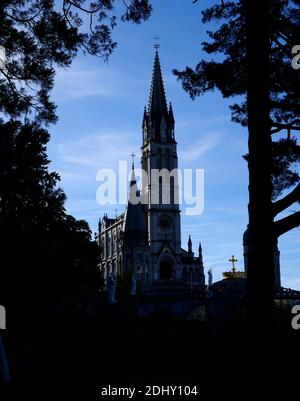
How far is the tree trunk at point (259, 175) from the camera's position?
10.8 metres

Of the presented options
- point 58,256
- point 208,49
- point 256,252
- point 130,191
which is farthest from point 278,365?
point 130,191

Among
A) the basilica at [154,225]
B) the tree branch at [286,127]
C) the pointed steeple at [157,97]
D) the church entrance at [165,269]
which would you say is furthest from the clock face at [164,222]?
the tree branch at [286,127]

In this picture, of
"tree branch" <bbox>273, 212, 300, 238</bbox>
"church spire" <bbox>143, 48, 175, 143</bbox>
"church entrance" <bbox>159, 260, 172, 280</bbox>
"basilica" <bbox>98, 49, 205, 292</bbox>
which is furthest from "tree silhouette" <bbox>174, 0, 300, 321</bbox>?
"church spire" <bbox>143, 48, 175, 143</bbox>

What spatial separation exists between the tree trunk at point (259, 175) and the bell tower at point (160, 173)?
8161 cm

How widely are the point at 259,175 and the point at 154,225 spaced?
83.6m

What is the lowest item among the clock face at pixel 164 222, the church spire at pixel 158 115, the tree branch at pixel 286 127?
the tree branch at pixel 286 127

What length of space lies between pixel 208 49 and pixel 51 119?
16.4ft

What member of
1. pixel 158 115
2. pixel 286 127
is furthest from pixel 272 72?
pixel 158 115

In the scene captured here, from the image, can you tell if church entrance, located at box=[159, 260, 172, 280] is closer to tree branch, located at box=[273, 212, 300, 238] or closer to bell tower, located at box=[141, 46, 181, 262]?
bell tower, located at box=[141, 46, 181, 262]

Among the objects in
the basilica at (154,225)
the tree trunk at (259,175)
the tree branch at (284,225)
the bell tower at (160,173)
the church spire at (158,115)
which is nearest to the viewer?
the tree trunk at (259,175)

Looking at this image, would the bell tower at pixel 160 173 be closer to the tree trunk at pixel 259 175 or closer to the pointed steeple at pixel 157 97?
the pointed steeple at pixel 157 97

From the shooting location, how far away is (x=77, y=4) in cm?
1178

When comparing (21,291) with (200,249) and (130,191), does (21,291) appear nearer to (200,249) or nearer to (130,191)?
Result: (130,191)
